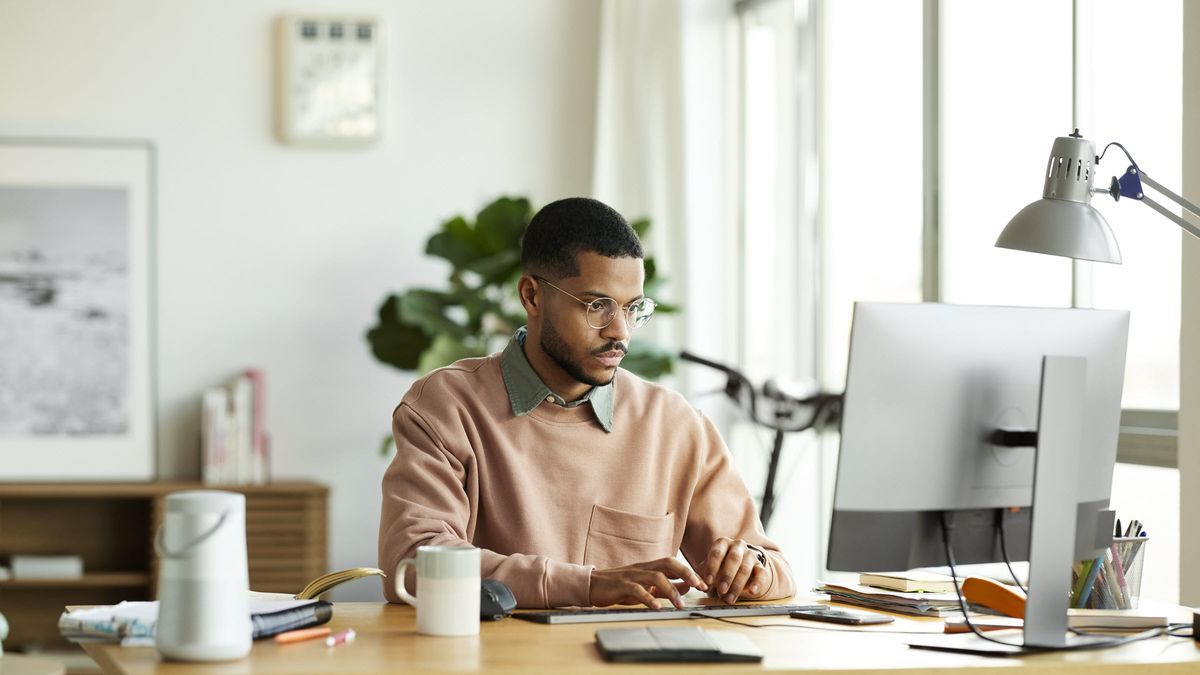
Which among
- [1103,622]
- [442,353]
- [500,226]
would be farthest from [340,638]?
[500,226]

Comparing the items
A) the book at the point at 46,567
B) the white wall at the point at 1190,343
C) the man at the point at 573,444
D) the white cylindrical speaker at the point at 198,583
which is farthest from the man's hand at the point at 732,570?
the book at the point at 46,567

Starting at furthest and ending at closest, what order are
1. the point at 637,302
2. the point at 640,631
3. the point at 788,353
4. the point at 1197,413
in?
the point at 788,353 → the point at 1197,413 → the point at 637,302 → the point at 640,631

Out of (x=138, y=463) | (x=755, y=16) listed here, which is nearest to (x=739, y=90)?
(x=755, y=16)

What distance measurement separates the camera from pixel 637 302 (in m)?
2.25

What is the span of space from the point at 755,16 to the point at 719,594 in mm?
3093

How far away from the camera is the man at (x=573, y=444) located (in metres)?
2.20

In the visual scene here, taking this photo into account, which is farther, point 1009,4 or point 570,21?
point 570,21

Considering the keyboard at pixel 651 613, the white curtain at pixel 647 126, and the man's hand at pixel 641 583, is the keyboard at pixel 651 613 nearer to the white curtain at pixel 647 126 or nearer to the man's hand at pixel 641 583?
the man's hand at pixel 641 583

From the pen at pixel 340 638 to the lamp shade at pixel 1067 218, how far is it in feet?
3.47


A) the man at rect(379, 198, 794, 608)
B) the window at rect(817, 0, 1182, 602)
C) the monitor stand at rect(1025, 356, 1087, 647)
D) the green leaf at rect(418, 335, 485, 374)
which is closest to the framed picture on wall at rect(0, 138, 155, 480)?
the green leaf at rect(418, 335, 485, 374)

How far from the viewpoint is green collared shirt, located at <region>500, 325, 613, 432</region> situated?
2.28 metres

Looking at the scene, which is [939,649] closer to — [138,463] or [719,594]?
[719,594]

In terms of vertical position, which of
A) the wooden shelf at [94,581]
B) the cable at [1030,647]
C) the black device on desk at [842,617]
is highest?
the cable at [1030,647]

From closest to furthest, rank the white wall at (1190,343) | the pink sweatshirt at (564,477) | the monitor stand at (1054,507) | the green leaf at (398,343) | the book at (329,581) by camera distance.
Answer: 1. the monitor stand at (1054,507)
2. the book at (329,581)
3. the pink sweatshirt at (564,477)
4. the white wall at (1190,343)
5. the green leaf at (398,343)
